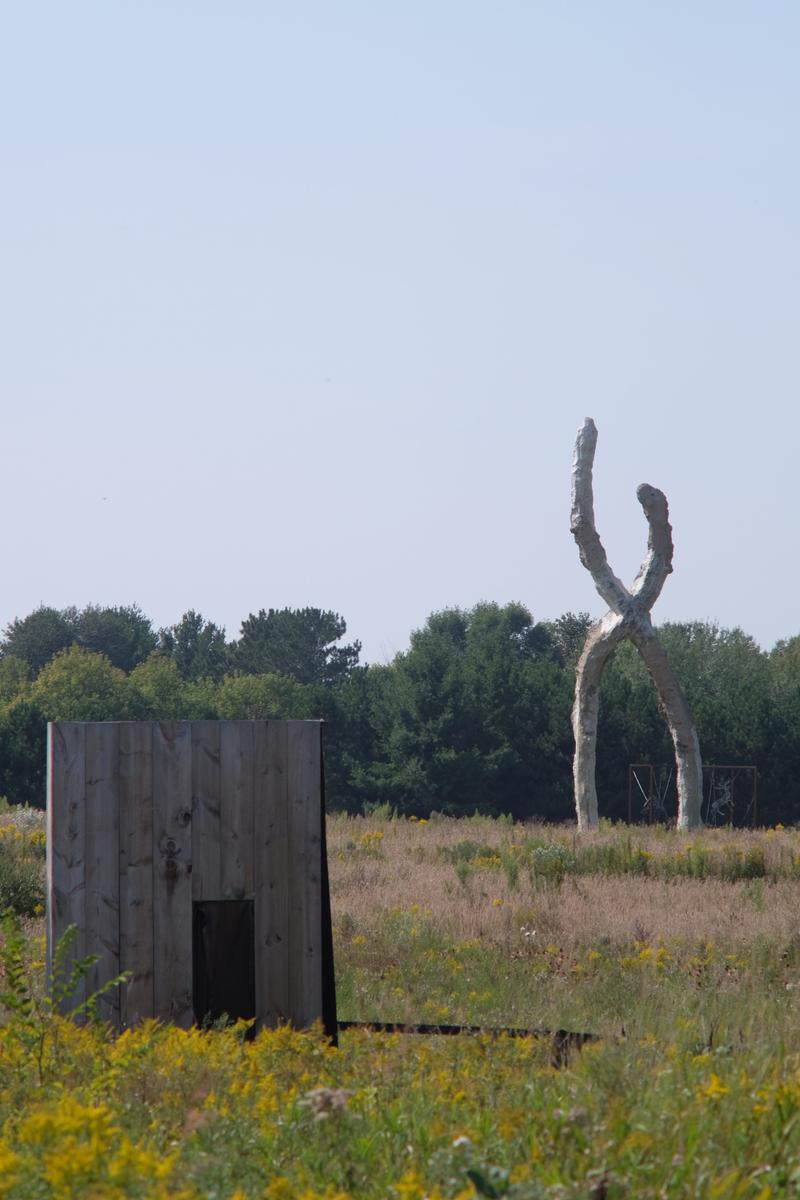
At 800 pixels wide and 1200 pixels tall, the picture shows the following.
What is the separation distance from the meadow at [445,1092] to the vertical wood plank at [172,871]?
51 centimetres

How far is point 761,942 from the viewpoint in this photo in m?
11.2

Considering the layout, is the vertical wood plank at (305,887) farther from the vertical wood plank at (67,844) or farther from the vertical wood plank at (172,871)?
the vertical wood plank at (67,844)

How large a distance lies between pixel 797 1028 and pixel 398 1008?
115 inches

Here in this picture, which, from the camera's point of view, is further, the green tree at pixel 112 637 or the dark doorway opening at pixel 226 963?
the green tree at pixel 112 637

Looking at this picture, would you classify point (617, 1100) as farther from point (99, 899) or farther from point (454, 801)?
point (454, 801)

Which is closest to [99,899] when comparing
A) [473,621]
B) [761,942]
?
[761,942]

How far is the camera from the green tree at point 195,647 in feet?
298

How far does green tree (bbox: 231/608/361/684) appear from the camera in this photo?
3514 inches

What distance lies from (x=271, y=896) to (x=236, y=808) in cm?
49

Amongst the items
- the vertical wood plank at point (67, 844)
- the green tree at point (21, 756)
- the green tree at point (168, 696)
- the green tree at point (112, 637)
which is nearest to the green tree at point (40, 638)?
the green tree at point (112, 637)

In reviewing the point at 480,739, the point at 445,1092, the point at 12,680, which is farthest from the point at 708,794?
the point at 445,1092

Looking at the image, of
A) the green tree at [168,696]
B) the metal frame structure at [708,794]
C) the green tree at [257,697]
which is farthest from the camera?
the green tree at [257,697]

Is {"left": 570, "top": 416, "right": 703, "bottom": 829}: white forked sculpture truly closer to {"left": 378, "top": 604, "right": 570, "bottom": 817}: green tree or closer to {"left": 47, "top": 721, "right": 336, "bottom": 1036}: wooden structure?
{"left": 47, "top": 721, "right": 336, "bottom": 1036}: wooden structure

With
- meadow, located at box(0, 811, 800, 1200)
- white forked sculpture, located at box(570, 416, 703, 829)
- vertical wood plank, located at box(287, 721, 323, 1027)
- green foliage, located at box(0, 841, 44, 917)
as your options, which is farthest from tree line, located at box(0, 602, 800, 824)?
vertical wood plank, located at box(287, 721, 323, 1027)
